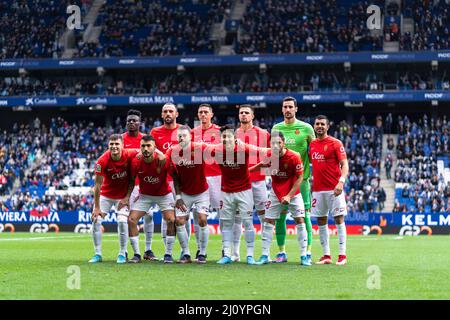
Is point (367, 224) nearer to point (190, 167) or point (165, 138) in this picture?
point (165, 138)

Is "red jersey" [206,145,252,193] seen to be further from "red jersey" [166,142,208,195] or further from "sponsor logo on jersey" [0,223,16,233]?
"sponsor logo on jersey" [0,223,16,233]

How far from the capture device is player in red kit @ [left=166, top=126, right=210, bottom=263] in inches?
599

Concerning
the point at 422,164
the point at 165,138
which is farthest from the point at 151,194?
the point at 422,164

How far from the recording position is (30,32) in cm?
5859

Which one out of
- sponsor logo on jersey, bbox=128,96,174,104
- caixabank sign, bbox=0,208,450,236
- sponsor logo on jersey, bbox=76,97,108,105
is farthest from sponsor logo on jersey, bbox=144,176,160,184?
sponsor logo on jersey, bbox=76,97,108,105

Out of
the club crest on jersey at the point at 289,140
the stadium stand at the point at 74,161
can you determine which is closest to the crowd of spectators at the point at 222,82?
the stadium stand at the point at 74,161

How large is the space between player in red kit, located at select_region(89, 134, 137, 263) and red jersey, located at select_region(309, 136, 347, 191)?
11.3ft

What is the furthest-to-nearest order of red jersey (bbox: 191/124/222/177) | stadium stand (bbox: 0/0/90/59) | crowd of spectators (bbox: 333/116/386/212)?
stadium stand (bbox: 0/0/90/59) < crowd of spectators (bbox: 333/116/386/212) < red jersey (bbox: 191/124/222/177)

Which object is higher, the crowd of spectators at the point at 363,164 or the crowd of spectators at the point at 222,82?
the crowd of spectators at the point at 222,82

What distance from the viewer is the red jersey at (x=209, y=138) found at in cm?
1641

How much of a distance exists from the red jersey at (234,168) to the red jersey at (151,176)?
0.98 m

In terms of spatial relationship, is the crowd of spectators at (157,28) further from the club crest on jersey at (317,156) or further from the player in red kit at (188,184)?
the player in red kit at (188,184)

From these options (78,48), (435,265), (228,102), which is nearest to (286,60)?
(228,102)
